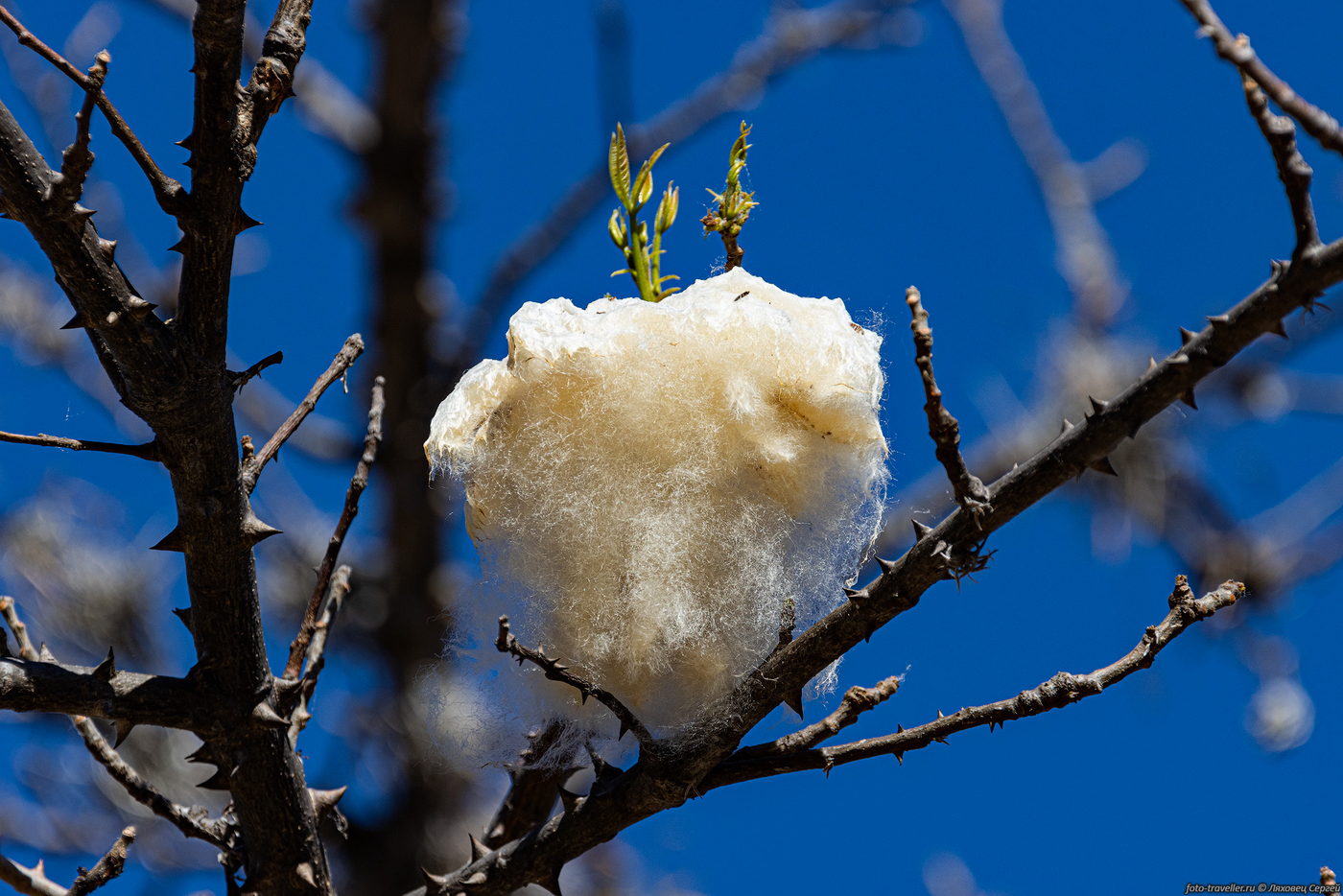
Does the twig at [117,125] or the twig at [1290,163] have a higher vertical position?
the twig at [117,125]

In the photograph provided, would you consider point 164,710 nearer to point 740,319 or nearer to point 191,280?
point 191,280

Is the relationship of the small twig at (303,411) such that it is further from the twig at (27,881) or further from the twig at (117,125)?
the twig at (27,881)

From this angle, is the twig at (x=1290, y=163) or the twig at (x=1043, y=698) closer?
the twig at (x=1290, y=163)

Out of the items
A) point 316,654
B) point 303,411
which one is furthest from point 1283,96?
point 316,654

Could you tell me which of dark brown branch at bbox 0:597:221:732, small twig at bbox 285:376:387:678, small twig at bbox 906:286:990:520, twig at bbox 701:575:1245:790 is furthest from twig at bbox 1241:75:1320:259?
dark brown branch at bbox 0:597:221:732

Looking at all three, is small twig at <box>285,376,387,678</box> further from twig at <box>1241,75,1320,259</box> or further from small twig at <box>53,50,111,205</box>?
twig at <box>1241,75,1320,259</box>

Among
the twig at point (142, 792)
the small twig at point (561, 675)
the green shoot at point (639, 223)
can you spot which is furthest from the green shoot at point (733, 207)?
the twig at point (142, 792)

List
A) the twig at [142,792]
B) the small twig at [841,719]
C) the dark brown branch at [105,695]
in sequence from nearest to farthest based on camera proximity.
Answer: the dark brown branch at [105,695] < the small twig at [841,719] < the twig at [142,792]
